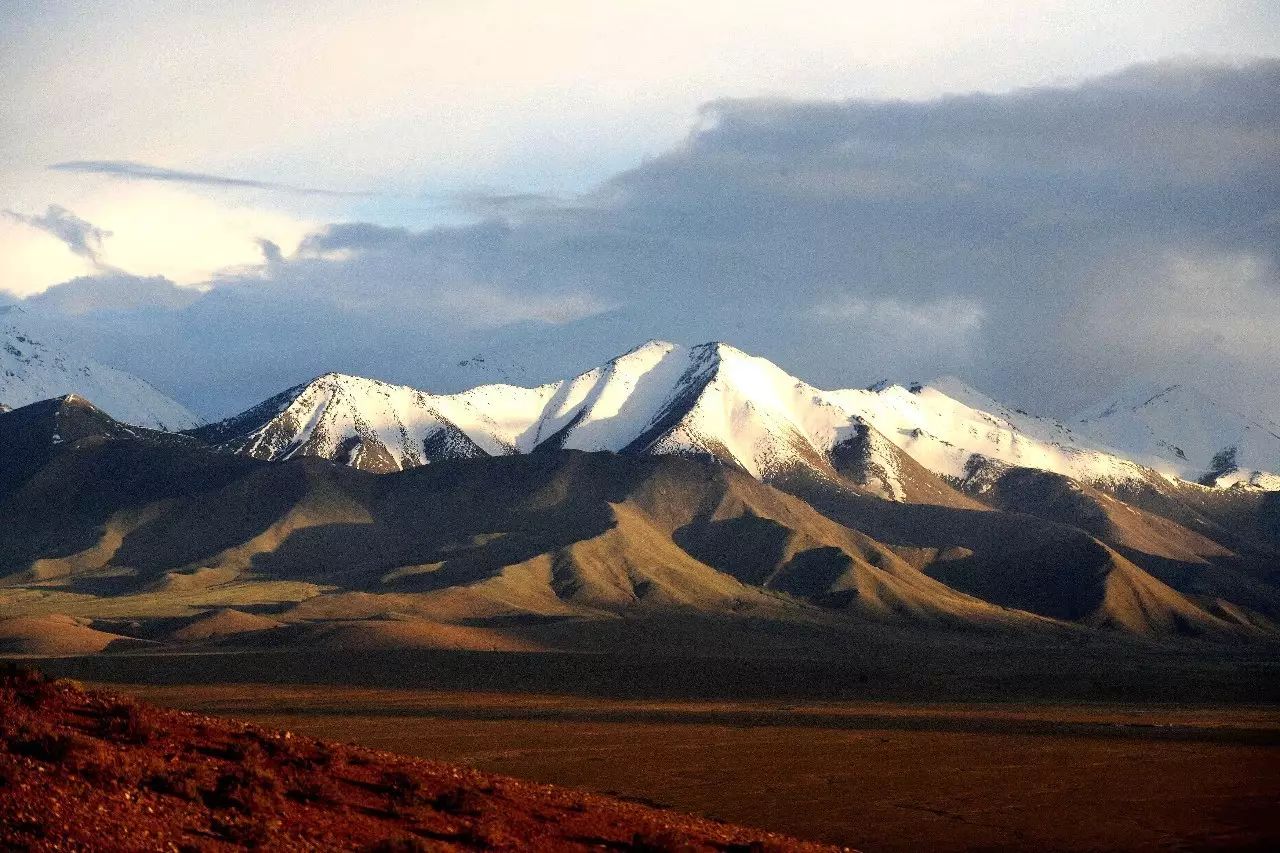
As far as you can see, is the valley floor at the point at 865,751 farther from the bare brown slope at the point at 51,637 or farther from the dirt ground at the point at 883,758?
the bare brown slope at the point at 51,637

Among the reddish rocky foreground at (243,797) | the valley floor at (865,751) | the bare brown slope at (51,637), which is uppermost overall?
the reddish rocky foreground at (243,797)

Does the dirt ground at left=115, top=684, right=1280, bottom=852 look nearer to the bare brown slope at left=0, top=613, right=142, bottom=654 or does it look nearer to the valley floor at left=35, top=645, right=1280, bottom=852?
the valley floor at left=35, top=645, right=1280, bottom=852

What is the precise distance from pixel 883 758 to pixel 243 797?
134 ft

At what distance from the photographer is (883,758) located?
67.2m

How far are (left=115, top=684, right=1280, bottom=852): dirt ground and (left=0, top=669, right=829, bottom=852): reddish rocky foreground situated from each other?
460 inches

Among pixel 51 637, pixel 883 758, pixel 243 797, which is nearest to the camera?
pixel 243 797

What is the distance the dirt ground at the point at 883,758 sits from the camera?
48594 mm

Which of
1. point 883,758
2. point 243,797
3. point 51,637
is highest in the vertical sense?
point 243,797

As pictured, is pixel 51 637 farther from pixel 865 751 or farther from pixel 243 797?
pixel 243 797

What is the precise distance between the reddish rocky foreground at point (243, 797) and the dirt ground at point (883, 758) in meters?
11.7

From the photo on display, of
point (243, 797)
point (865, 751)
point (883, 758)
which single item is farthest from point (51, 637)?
point (243, 797)

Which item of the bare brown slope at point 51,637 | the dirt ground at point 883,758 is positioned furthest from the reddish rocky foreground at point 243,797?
the bare brown slope at point 51,637

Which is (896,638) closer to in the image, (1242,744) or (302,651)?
(302,651)

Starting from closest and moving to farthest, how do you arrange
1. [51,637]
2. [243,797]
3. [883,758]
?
1. [243,797]
2. [883,758]
3. [51,637]
